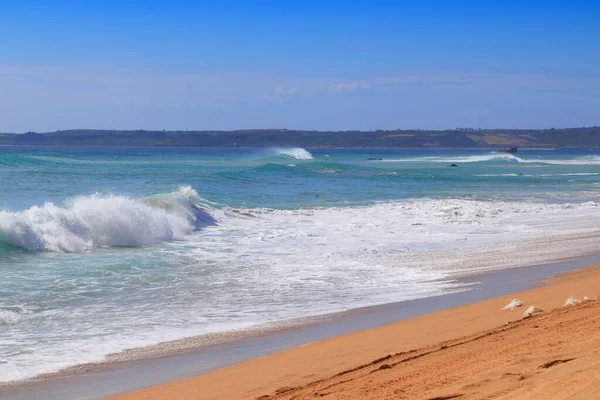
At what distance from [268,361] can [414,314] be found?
2.68 meters

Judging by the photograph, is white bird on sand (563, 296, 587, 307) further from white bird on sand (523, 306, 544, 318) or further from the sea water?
the sea water

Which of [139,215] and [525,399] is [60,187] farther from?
[525,399]

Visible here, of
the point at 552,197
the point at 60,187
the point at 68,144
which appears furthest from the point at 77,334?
the point at 68,144

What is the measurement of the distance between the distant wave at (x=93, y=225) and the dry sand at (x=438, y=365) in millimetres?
8816

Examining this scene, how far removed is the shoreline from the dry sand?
28cm

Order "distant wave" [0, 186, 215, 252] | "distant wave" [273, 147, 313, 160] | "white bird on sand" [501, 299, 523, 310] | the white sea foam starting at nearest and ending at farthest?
the white sea foam
"white bird on sand" [501, 299, 523, 310]
"distant wave" [0, 186, 215, 252]
"distant wave" [273, 147, 313, 160]

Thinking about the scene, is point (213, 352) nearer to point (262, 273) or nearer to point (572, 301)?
point (572, 301)

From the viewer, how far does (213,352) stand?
7.38 m

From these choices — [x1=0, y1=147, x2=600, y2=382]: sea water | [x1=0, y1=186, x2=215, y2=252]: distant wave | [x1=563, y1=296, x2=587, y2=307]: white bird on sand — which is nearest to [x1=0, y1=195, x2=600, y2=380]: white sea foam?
[x1=0, y1=147, x2=600, y2=382]: sea water

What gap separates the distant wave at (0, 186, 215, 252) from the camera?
1484 cm

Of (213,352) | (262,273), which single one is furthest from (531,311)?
(262,273)

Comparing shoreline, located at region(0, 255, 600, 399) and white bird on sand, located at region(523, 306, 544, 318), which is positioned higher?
white bird on sand, located at region(523, 306, 544, 318)

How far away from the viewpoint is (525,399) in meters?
4.36

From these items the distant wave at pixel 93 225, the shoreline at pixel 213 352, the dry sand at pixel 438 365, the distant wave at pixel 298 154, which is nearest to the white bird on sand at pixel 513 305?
the dry sand at pixel 438 365
